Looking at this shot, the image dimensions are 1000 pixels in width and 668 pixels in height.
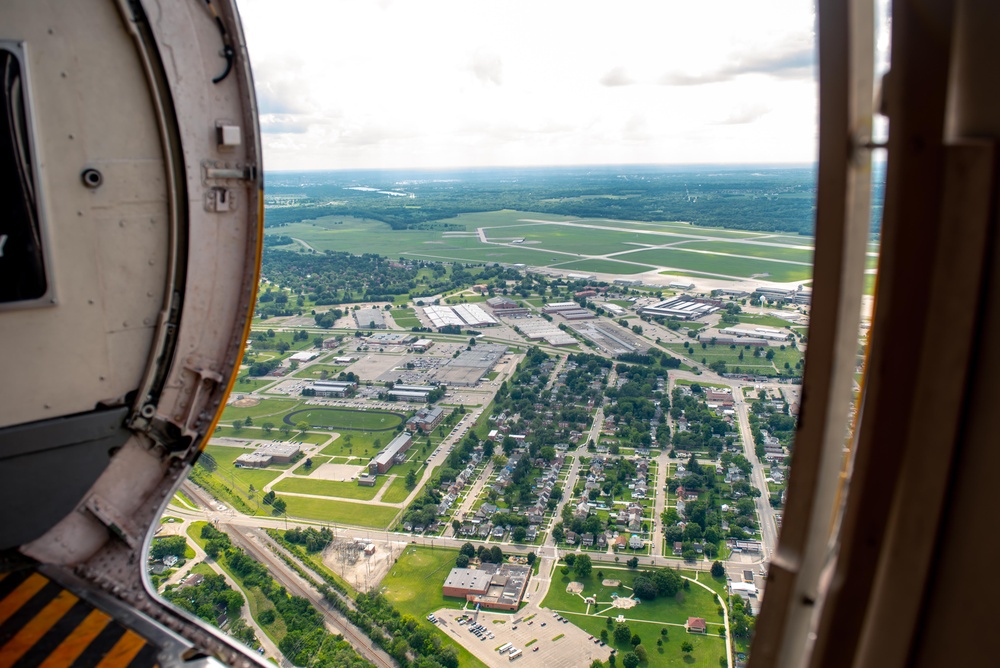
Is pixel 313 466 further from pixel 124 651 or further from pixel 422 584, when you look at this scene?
pixel 124 651

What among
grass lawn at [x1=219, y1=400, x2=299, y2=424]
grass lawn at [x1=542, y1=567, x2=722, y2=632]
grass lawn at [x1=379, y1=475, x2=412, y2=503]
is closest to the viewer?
grass lawn at [x1=542, y1=567, x2=722, y2=632]

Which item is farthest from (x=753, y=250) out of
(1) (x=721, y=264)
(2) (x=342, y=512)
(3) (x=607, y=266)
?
(2) (x=342, y=512)

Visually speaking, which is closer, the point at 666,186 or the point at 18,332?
the point at 18,332

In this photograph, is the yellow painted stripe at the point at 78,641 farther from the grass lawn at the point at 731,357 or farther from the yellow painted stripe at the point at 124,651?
the grass lawn at the point at 731,357

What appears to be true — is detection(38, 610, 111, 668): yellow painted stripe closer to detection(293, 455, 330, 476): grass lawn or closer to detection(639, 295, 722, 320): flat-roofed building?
detection(293, 455, 330, 476): grass lawn

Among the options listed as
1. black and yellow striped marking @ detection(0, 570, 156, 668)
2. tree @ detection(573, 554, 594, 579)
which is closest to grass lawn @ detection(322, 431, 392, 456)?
tree @ detection(573, 554, 594, 579)

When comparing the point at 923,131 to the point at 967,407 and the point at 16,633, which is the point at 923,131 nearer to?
the point at 967,407

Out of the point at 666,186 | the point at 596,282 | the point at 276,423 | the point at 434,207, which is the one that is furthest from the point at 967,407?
the point at 666,186
